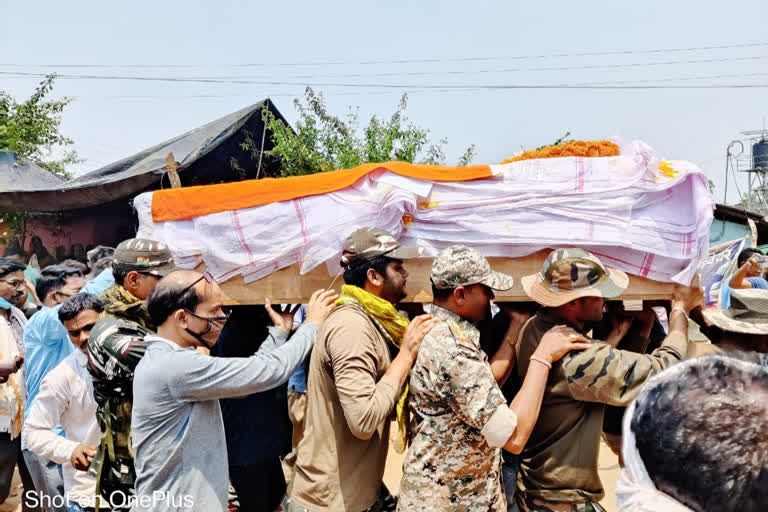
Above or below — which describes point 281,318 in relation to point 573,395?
above

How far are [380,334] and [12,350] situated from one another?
2.69m

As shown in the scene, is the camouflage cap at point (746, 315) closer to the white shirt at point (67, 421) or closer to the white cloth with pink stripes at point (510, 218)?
the white cloth with pink stripes at point (510, 218)

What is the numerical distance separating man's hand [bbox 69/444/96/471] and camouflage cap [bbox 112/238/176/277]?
2.76ft

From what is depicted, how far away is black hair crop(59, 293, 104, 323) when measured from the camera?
2.62m

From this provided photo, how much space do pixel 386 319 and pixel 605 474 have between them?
131 inches

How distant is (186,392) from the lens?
68.9 inches

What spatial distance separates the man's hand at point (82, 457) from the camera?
2295 millimetres

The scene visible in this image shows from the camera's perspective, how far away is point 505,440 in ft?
5.94

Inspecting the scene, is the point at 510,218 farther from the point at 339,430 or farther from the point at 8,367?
the point at 8,367

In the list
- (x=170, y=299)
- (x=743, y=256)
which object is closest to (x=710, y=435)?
(x=170, y=299)

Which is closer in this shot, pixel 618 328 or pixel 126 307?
pixel 126 307

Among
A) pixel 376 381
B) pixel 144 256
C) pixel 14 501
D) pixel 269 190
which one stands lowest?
pixel 14 501

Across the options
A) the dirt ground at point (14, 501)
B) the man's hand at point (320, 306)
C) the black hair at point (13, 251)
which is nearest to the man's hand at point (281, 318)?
the man's hand at point (320, 306)

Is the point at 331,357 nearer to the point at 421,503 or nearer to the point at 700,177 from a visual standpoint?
the point at 421,503
